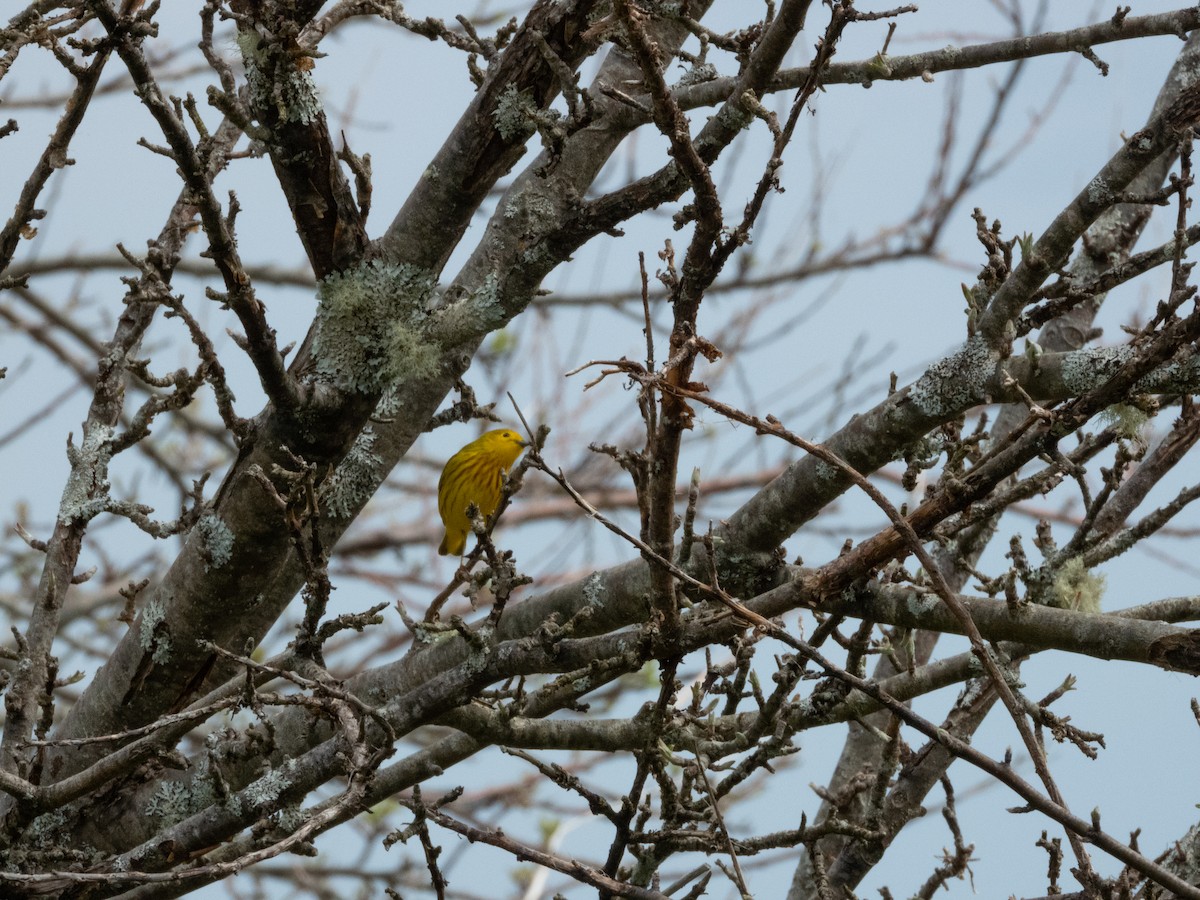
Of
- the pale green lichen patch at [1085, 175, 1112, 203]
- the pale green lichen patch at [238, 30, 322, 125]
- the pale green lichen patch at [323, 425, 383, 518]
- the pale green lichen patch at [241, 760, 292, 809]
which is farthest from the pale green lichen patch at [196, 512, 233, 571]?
the pale green lichen patch at [1085, 175, 1112, 203]

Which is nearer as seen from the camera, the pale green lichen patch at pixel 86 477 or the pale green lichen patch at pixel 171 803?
the pale green lichen patch at pixel 171 803

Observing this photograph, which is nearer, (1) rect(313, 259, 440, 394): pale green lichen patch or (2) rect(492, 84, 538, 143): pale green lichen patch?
(2) rect(492, 84, 538, 143): pale green lichen patch

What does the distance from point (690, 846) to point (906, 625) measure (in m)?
0.63

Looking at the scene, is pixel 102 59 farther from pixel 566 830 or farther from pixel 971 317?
pixel 566 830

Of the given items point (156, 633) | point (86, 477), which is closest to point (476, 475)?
point (86, 477)

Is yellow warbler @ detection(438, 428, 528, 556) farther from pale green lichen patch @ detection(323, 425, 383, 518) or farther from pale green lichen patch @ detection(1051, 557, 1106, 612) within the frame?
pale green lichen patch @ detection(1051, 557, 1106, 612)

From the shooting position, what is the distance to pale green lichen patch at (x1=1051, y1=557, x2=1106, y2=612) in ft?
10.0

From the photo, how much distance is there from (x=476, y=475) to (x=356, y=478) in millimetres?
3088

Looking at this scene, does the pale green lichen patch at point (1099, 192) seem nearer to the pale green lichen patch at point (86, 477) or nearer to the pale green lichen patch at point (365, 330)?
the pale green lichen patch at point (365, 330)

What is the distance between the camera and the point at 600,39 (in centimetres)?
250

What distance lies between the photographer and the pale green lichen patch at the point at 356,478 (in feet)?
10.2

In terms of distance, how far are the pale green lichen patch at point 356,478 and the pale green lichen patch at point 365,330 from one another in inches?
16.4

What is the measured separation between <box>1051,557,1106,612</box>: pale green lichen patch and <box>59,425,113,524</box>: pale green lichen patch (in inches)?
98.5

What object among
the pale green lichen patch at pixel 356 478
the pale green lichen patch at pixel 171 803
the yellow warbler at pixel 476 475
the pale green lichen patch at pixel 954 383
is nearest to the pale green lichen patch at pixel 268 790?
the pale green lichen patch at pixel 171 803
